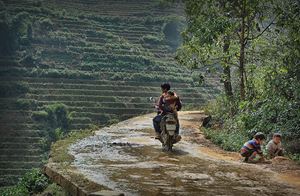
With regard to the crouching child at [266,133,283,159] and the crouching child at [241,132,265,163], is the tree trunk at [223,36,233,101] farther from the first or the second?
the crouching child at [241,132,265,163]

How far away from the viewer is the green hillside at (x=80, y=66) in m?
32.8

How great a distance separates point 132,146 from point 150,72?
31541mm

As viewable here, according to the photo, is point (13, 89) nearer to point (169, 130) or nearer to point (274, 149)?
point (169, 130)

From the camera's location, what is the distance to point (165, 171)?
6.65m

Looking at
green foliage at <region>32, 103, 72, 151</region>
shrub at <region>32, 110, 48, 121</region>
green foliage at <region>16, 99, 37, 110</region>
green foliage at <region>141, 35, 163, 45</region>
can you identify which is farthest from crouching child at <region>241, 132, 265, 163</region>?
green foliage at <region>141, 35, 163, 45</region>

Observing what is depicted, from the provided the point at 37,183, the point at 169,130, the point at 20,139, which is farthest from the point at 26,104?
the point at 37,183

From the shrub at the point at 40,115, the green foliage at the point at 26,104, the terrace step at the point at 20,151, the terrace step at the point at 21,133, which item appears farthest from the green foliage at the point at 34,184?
the green foliage at the point at 26,104

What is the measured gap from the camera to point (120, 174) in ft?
20.9

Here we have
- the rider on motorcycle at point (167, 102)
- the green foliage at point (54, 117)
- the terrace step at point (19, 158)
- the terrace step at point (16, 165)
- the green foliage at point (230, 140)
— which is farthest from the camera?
the green foliage at point (54, 117)

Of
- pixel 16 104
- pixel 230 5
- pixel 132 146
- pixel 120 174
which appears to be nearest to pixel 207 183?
pixel 120 174

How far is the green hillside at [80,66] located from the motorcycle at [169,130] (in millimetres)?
18234

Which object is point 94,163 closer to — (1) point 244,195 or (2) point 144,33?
(1) point 244,195

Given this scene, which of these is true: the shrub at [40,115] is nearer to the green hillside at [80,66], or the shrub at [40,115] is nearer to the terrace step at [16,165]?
the green hillside at [80,66]

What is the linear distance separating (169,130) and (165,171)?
6.27 ft
